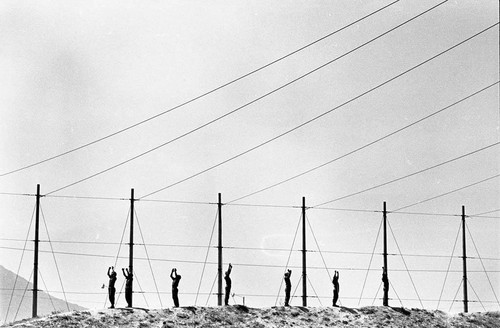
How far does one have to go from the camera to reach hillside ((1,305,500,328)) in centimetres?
4034

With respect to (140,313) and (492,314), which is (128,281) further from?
(492,314)

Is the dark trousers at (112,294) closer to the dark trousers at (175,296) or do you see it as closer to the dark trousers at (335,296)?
the dark trousers at (175,296)

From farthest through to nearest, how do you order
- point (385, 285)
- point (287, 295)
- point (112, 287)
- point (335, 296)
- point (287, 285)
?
point (385, 285), point (335, 296), point (287, 285), point (287, 295), point (112, 287)

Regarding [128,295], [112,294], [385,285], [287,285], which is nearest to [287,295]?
[287,285]

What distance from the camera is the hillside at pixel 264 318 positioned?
4034 centimetres

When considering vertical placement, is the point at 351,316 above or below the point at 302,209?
below

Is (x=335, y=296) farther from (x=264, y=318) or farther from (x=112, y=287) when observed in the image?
(x=112, y=287)

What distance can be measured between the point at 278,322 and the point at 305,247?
506cm

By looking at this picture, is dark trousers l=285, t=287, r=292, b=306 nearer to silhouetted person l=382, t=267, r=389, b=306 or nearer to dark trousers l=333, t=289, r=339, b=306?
dark trousers l=333, t=289, r=339, b=306

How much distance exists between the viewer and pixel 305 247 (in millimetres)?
46594

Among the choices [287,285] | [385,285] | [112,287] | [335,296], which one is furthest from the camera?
[385,285]

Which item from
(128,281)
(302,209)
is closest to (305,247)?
(302,209)

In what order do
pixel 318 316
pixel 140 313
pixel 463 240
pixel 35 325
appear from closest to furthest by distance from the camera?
pixel 35 325 < pixel 140 313 < pixel 318 316 < pixel 463 240

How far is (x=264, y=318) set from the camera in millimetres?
43656
